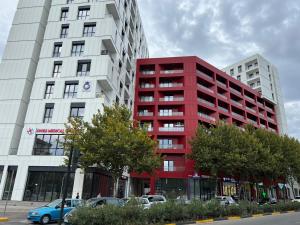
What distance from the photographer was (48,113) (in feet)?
111

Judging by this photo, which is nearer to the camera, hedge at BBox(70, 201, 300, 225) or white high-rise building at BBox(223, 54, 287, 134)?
hedge at BBox(70, 201, 300, 225)

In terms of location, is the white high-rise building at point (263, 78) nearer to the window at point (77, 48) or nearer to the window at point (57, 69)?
the window at point (77, 48)

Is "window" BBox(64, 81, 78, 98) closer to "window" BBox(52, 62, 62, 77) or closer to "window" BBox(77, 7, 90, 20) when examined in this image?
"window" BBox(52, 62, 62, 77)

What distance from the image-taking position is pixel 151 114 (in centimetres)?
4872

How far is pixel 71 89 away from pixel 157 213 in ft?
79.5

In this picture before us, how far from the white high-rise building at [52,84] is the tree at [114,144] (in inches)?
237

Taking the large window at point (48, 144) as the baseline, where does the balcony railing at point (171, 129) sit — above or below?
above

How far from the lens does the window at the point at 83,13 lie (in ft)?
128

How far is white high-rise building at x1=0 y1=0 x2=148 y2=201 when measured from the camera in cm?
3083

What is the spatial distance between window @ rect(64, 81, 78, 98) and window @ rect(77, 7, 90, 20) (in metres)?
10.6

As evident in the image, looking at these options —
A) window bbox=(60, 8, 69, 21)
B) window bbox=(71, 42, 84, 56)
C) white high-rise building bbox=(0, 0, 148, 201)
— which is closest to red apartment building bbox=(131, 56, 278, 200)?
white high-rise building bbox=(0, 0, 148, 201)

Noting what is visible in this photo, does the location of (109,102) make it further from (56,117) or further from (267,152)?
(267,152)

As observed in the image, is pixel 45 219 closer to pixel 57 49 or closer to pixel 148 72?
pixel 57 49

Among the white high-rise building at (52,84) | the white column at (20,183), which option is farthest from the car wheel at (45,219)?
the white column at (20,183)
